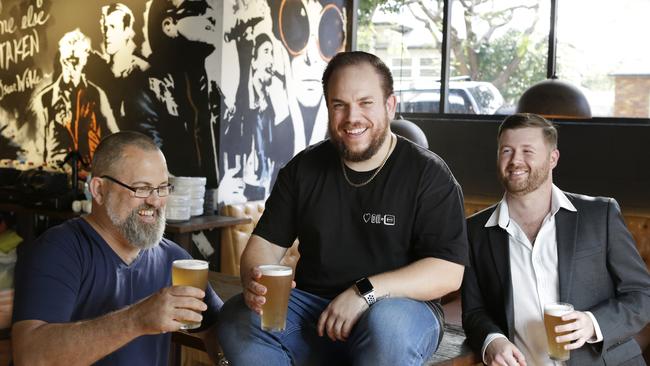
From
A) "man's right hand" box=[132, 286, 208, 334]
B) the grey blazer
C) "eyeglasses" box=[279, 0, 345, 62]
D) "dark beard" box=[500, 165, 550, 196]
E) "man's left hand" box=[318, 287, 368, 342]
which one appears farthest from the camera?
"eyeglasses" box=[279, 0, 345, 62]

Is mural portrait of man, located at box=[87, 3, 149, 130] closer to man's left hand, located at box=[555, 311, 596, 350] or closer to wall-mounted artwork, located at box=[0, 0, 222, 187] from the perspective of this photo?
wall-mounted artwork, located at box=[0, 0, 222, 187]

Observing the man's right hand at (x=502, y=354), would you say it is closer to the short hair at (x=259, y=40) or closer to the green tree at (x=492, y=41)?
the short hair at (x=259, y=40)

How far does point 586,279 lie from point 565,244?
137 mm

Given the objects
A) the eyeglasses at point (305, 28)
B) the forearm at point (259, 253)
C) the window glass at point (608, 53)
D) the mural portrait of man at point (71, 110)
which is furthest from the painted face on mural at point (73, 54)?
the forearm at point (259, 253)

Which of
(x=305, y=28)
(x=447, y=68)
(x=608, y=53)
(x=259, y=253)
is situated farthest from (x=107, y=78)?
(x=259, y=253)

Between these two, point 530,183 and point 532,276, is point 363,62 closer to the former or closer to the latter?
point 530,183

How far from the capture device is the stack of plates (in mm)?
5398

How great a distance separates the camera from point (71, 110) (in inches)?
269

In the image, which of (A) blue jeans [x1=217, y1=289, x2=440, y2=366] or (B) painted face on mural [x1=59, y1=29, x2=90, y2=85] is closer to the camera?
(A) blue jeans [x1=217, y1=289, x2=440, y2=366]

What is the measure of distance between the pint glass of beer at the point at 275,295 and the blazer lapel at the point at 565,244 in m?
1.09

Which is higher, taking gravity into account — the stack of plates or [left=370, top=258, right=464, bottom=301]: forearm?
[left=370, top=258, right=464, bottom=301]: forearm

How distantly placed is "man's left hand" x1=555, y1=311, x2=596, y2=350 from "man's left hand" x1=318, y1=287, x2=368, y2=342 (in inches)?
24.3

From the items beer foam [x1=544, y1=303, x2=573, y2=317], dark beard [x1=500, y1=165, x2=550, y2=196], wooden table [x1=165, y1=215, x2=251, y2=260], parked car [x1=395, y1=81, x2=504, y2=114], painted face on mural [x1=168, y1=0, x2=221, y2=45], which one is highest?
painted face on mural [x1=168, y1=0, x2=221, y2=45]

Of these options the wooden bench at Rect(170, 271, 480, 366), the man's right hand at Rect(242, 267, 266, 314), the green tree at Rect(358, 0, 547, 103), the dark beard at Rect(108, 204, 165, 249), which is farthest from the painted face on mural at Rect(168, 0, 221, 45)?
the man's right hand at Rect(242, 267, 266, 314)
